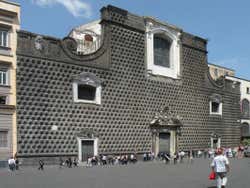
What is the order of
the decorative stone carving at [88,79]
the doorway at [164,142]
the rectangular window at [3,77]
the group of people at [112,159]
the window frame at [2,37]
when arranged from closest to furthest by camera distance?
the rectangular window at [3,77], the window frame at [2,37], the group of people at [112,159], the decorative stone carving at [88,79], the doorway at [164,142]

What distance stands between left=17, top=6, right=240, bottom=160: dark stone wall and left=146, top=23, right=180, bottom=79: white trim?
2.01 feet

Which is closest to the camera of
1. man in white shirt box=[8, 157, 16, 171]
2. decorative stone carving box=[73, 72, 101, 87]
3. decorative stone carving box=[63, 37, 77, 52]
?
man in white shirt box=[8, 157, 16, 171]

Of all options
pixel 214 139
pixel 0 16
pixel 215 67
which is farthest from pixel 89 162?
pixel 215 67

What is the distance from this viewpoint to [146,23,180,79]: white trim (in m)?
33.3

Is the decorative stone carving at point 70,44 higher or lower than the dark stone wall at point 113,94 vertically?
higher

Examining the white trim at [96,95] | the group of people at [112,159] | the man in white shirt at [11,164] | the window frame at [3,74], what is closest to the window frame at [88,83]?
the white trim at [96,95]

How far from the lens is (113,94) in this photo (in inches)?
1174

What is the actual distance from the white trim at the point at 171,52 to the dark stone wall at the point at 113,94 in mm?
613

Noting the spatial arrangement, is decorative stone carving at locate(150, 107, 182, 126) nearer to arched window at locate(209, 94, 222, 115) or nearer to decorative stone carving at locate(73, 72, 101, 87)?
arched window at locate(209, 94, 222, 115)

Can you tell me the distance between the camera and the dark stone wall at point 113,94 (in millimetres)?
25109

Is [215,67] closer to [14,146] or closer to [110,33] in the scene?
[110,33]

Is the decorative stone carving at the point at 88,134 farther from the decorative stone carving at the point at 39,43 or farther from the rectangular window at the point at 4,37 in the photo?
the rectangular window at the point at 4,37

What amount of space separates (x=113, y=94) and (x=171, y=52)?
906 cm

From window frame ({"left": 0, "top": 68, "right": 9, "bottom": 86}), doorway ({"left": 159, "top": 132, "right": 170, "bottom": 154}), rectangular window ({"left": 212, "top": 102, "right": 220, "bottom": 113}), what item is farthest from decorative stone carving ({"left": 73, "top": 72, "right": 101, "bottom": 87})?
rectangular window ({"left": 212, "top": 102, "right": 220, "bottom": 113})
